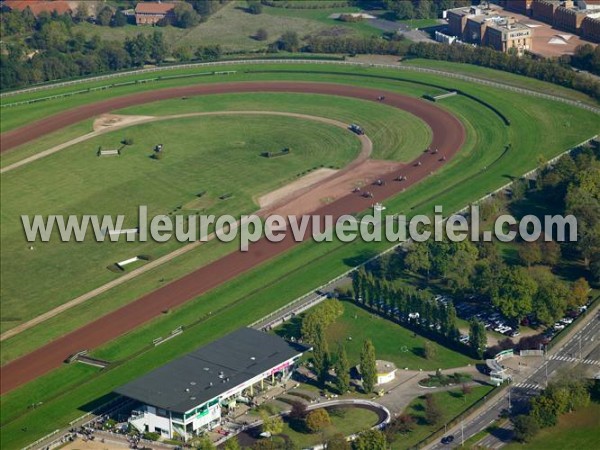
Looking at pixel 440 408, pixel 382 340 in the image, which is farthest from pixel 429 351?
pixel 440 408

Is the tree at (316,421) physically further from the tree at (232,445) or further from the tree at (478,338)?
the tree at (478,338)

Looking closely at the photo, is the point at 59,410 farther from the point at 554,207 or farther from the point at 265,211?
the point at 554,207

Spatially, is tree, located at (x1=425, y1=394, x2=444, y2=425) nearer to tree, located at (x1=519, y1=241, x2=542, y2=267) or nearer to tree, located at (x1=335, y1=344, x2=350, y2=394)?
tree, located at (x1=335, y1=344, x2=350, y2=394)

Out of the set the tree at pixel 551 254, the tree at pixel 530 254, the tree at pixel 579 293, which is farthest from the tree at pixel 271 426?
the tree at pixel 551 254

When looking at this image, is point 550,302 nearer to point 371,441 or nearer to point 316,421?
point 316,421

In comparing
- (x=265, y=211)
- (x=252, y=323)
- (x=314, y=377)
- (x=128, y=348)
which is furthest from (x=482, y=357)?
(x=265, y=211)
